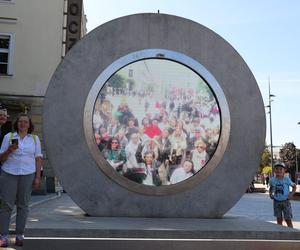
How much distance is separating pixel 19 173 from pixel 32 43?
47.0ft

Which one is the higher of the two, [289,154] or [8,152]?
[289,154]

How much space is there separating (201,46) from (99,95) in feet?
5.34

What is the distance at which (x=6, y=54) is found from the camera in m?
18.6

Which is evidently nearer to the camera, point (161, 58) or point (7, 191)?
point (7, 191)

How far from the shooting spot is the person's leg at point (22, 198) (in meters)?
5.52

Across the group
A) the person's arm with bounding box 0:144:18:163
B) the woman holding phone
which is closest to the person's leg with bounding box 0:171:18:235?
the woman holding phone

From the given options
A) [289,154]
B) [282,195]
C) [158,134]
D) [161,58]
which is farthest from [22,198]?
[289,154]

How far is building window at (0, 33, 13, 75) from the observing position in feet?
60.7

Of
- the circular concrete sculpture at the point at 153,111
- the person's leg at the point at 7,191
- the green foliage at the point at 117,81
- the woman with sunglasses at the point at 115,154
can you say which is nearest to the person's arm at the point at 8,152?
the person's leg at the point at 7,191

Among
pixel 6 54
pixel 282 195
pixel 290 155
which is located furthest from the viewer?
pixel 290 155

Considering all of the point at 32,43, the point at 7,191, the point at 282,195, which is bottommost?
the point at 282,195

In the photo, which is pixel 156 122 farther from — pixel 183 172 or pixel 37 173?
pixel 37 173

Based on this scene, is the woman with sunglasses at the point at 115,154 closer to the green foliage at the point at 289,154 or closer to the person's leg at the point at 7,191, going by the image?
the person's leg at the point at 7,191

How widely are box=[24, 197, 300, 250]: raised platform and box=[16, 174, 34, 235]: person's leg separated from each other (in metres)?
0.25
